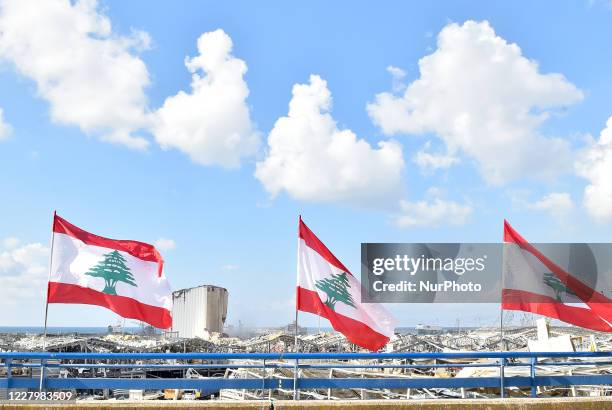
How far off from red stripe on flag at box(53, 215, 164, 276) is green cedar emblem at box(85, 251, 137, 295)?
0.91 feet

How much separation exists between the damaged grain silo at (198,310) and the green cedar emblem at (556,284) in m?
56.1

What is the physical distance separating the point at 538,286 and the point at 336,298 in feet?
14.0

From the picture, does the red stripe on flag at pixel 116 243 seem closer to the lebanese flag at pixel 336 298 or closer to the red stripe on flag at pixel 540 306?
the lebanese flag at pixel 336 298

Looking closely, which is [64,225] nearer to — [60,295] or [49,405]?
[60,295]

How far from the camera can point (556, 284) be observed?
13.8 metres

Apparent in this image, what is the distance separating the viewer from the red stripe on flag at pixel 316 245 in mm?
14395

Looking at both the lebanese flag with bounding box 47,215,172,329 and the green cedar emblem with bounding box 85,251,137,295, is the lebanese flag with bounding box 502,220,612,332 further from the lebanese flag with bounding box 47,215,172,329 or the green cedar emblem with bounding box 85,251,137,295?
the green cedar emblem with bounding box 85,251,137,295

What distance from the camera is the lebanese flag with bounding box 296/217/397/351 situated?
44.6ft

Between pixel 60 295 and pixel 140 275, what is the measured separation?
1.75 meters

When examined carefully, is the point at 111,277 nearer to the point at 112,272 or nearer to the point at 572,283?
the point at 112,272

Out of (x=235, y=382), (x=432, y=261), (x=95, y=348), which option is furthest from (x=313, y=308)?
(x=95, y=348)

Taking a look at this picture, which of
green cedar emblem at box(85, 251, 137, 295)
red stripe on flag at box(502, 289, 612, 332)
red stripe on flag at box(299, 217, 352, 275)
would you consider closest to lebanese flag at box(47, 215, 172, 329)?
green cedar emblem at box(85, 251, 137, 295)

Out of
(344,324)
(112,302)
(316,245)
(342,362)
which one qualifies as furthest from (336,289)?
(342,362)

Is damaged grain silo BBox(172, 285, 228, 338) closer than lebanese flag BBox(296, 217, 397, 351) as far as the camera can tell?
No
